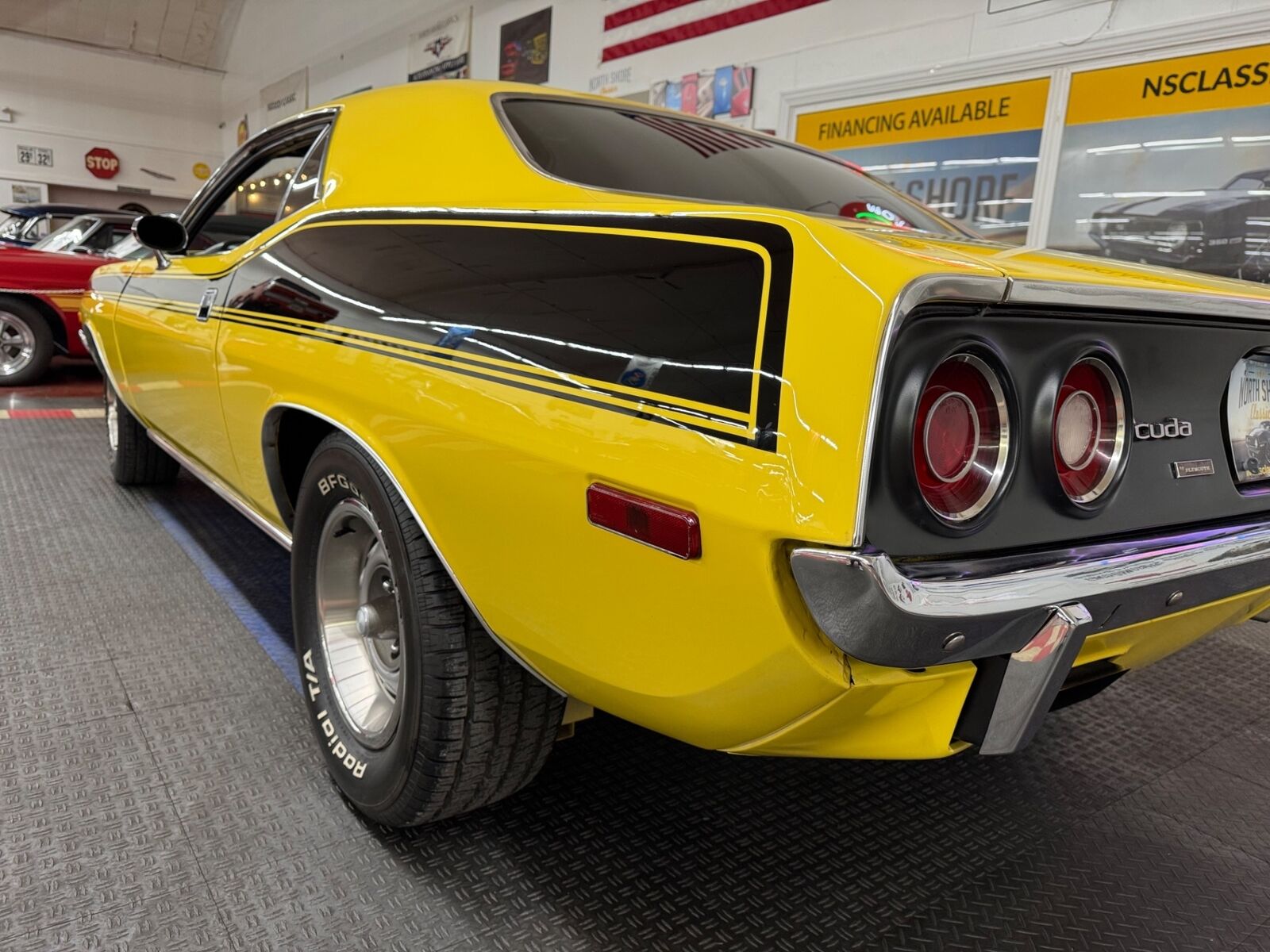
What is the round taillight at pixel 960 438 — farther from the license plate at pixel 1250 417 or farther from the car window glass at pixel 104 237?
the car window glass at pixel 104 237

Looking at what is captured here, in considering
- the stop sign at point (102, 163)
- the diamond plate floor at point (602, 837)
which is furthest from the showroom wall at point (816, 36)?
the stop sign at point (102, 163)

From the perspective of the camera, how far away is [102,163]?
55.4 feet

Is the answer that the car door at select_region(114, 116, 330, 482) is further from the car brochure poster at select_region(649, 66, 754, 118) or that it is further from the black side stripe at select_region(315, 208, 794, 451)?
the car brochure poster at select_region(649, 66, 754, 118)

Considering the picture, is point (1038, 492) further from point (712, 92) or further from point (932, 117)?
point (712, 92)

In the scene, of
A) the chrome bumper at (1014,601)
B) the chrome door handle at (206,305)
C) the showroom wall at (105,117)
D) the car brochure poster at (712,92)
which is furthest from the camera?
the showroom wall at (105,117)

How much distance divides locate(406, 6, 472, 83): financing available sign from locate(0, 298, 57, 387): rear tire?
4352mm

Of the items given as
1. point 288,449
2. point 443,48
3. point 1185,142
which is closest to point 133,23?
point 443,48

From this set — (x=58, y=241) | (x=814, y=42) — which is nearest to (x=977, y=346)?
(x=814, y=42)

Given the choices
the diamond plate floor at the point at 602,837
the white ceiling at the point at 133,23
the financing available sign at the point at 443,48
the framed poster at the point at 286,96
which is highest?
the white ceiling at the point at 133,23

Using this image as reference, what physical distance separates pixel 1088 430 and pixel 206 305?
2022 mm

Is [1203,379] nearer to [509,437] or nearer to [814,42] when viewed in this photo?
[509,437]

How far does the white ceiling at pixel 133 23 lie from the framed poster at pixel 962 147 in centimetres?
1436

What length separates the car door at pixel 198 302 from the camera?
2211mm

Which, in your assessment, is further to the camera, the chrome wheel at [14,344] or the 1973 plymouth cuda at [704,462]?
the chrome wheel at [14,344]
